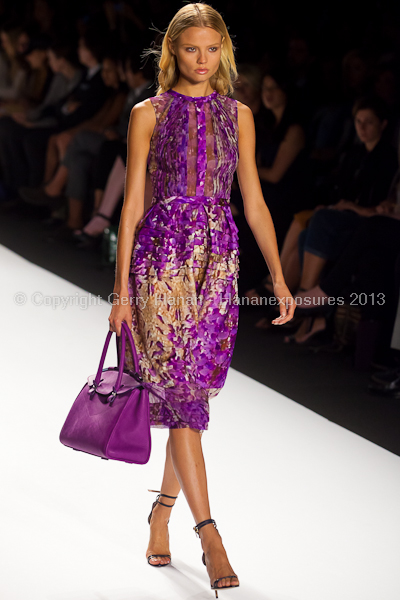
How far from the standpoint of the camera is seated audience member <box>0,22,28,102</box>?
754 cm

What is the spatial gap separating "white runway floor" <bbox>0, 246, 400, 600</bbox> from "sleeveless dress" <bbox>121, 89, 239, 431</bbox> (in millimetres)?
366

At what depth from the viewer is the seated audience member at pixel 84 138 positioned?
19.8 feet

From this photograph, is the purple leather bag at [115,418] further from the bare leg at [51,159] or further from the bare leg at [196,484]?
the bare leg at [51,159]

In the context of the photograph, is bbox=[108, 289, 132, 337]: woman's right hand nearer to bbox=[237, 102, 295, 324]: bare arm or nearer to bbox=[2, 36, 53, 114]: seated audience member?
bbox=[237, 102, 295, 324]: bare arm

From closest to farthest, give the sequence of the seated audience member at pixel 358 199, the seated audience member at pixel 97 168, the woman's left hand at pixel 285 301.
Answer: the woman's left hand at pixel 285 301 < the seated audience member at pixel 358 199 < the seated audience member at pixel 97 168

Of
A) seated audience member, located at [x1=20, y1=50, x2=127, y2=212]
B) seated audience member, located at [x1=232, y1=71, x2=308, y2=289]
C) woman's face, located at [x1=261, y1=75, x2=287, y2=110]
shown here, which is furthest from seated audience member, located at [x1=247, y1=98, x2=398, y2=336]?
seated audience member, located at [x1=20, y1=50, x2=127, y2=212]

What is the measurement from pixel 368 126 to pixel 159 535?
246 cm

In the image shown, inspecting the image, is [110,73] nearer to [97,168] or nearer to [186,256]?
[97,168]

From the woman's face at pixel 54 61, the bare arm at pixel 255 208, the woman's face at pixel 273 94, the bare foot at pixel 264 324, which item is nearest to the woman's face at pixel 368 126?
the woman's face at pixel 273 94

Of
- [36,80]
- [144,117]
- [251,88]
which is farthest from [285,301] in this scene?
[36,80]

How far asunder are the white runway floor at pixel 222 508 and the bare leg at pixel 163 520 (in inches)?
1.4

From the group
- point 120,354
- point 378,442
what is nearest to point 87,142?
point 378,442

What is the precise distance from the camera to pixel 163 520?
6.93 ft

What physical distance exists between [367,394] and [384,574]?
4.48ft
